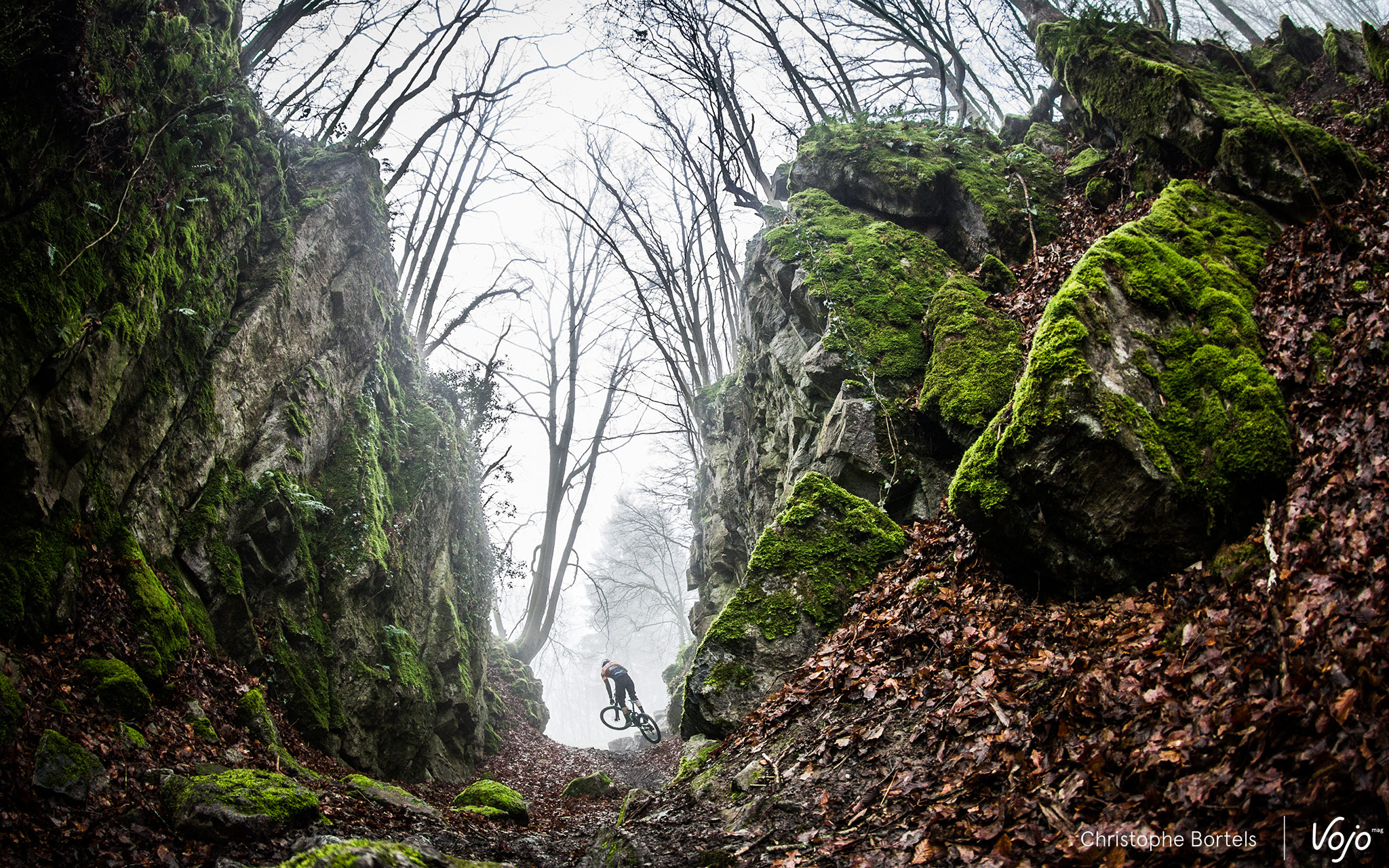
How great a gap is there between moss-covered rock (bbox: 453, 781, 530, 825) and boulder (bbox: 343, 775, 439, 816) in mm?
1054

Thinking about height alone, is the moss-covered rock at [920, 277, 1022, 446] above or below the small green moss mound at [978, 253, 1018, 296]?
below

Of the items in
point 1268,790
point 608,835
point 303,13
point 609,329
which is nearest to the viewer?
point 1268,790

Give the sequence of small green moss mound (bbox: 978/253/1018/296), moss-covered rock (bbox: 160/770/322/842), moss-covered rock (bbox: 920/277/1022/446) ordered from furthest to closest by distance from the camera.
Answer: small green moss mound (bbox: 978/253/1018/296)
moss-covered rock (bbox: 920/277/1022/446)
moss-covered rock (bbox: 160/770/322/842)

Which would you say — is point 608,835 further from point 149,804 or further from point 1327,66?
point 1327,66

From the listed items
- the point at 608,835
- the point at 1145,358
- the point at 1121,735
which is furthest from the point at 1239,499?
the point at 608,835

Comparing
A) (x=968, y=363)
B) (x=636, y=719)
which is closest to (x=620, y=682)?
(x=636, y=719)

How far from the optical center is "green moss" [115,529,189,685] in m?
4.96

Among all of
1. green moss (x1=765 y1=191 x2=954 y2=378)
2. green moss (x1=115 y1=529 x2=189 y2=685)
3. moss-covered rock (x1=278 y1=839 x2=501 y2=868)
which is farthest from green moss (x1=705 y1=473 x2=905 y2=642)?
green moss (x1=115 y1=529 x2=189 y2=685)

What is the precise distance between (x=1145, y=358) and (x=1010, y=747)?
3.18m

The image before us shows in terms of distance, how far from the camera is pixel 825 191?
11.1 meters

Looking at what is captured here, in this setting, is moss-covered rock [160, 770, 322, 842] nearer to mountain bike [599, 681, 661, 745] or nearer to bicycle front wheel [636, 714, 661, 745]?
mountain bike [599, 681, 661, 745]

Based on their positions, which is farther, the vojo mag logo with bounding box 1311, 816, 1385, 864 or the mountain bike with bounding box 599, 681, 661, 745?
the mountain bike with bounding box 599, 681, 661, 745

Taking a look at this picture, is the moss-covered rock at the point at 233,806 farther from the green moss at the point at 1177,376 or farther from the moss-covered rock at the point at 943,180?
the moss-covered rock at the point at 943,180

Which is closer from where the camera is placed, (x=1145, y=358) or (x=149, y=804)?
(x=149, y=804)
